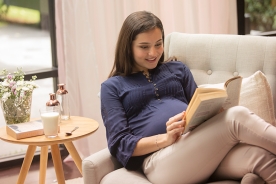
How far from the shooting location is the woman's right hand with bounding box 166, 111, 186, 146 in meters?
1.86

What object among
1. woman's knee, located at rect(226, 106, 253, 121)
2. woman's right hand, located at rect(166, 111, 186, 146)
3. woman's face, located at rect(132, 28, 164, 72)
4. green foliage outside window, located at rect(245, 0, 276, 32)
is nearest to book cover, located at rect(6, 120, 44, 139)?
woman's face, located at rect(132, 28, 164, 72)

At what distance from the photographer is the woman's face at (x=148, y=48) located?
2107 mm

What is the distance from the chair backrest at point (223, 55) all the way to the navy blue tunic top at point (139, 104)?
154 mm

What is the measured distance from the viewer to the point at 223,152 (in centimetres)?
180

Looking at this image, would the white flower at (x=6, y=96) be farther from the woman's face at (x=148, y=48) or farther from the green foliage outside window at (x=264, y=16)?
the green foliage outside window at (x=264, y=16)

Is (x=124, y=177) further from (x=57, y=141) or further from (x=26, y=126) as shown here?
(x=26, y=126)

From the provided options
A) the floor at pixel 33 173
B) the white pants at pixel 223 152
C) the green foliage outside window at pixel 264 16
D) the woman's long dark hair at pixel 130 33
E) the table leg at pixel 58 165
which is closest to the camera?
the white pants at pixel 223 152

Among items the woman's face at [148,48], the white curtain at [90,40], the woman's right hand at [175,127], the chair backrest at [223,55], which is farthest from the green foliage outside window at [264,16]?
the woman's right hand at [175,127]

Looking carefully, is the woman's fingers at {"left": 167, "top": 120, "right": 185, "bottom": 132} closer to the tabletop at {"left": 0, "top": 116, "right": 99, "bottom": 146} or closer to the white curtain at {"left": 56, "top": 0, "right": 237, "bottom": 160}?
the tabletop at {"left": 0, "top": 116, "right": 99, "bottom": 146}

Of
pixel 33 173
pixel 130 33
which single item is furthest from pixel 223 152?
pixel 33 173

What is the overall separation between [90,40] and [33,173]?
0.91m

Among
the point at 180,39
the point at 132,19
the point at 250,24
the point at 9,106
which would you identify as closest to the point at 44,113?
the point at 9,106

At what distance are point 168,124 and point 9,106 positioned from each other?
92cm

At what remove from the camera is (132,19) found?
2.13 m
